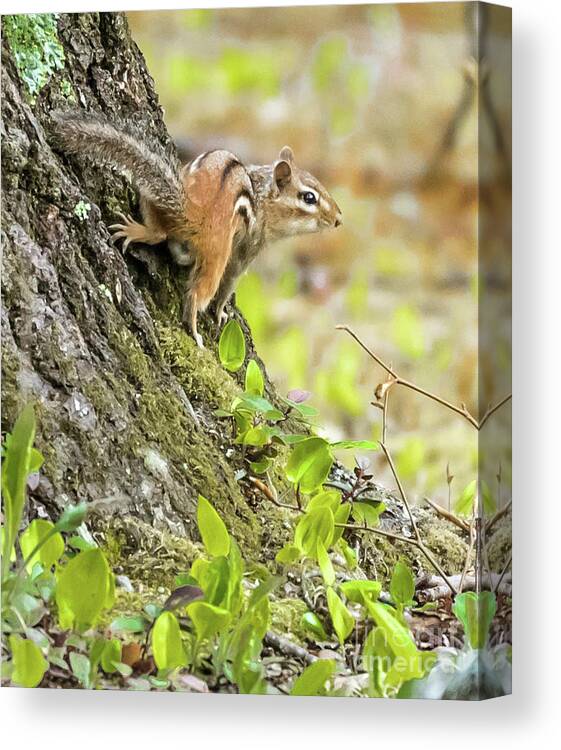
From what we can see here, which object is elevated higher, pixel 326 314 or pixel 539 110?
pixel 539 110

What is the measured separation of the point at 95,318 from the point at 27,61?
514 millimetres

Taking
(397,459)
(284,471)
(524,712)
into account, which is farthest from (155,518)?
(524,712)

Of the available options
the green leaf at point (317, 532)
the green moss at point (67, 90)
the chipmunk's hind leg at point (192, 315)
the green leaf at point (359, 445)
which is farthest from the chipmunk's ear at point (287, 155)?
the green leaf at point (317, 532)

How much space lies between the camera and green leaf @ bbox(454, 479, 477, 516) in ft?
8.25

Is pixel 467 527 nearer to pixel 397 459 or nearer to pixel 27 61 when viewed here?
pixel 397 459

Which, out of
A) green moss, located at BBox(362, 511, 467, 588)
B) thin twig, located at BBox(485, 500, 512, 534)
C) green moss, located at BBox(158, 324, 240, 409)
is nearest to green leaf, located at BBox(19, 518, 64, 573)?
green moss, located at BBox(158, 324, 240, 409)

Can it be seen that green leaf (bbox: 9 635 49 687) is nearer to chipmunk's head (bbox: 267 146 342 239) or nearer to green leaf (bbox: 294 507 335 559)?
green leaf (bbox: 294 507 335 559)

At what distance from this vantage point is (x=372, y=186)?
2.57m

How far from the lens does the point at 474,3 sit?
2.50 m

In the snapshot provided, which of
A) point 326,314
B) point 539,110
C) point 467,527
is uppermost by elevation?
point 539,110

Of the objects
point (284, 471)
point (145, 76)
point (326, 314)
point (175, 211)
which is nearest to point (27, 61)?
point (145, 76)

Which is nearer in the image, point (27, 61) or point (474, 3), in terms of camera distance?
point (474, 3)

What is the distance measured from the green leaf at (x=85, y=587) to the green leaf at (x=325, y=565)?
0.39 meters

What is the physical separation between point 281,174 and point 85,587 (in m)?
0.86
